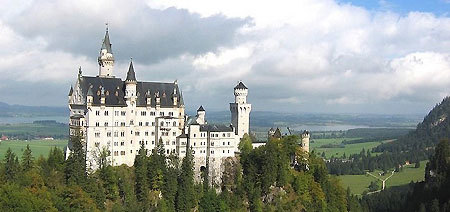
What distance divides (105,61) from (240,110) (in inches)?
1141

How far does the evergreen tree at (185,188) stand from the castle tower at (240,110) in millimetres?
16594

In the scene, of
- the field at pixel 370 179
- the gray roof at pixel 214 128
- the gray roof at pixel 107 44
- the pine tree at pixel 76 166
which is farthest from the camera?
the field at pixel 370 179

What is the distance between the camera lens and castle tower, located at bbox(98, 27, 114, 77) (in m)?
101

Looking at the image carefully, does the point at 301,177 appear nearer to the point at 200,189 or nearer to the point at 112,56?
the point at 200,189

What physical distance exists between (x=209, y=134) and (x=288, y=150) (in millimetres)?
16273

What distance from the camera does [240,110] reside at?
105 m

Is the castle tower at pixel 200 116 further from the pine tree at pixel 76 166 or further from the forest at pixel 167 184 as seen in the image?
the pine tree at pixel 76 166

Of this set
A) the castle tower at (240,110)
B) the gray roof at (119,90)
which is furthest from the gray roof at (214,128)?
the gray roof at (119,90)

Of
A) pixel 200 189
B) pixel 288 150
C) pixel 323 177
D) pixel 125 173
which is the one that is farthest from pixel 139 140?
pixel 323 177

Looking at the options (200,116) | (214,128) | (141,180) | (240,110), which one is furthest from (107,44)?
(141,180)

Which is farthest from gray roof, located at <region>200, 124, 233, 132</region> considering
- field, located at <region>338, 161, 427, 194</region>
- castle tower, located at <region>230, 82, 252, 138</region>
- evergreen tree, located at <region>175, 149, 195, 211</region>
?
field, located at <region>338, 161, 427, 194</region>

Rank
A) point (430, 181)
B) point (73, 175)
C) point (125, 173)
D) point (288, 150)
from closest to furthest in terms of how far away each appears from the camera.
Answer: point (73, 175) < point (125, 173) < point (288, 150) < point (430, 181)

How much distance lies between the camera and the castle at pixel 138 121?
298ft

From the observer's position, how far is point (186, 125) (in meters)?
101
